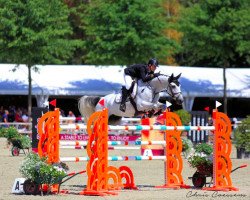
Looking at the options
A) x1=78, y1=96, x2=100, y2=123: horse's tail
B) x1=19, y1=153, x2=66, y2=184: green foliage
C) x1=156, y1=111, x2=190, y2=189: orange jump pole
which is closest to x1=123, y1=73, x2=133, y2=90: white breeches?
x1=78, y1=96, x2=100, y2=123: horse's tail

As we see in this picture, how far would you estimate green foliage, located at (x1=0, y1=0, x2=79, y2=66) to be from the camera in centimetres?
3212

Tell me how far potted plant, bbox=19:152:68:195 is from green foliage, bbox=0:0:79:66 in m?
20.7

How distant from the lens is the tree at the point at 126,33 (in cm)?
3481

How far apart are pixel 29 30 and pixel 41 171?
21.3 metres

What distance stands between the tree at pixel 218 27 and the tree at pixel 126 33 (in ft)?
4.08

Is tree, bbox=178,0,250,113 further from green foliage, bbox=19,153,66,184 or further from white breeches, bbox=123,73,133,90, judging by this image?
green foliage, bbox=19,153,66,184

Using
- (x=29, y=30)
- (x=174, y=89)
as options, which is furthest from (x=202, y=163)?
(x=29, y=30)

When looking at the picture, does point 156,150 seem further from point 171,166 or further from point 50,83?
point 50,83

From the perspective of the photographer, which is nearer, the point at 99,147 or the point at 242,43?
the point at 99,147

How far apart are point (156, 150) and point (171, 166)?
6439 millimetres

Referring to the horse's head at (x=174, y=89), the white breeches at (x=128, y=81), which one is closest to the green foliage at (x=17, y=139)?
the white breeches at (x=128, y=81)

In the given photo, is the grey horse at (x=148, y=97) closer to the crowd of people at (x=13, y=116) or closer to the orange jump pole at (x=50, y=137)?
the orange jump pole at (x=50, y=137)

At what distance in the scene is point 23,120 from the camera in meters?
32.0

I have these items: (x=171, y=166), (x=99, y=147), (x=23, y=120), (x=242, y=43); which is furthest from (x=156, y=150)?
(x=242, y=43)
